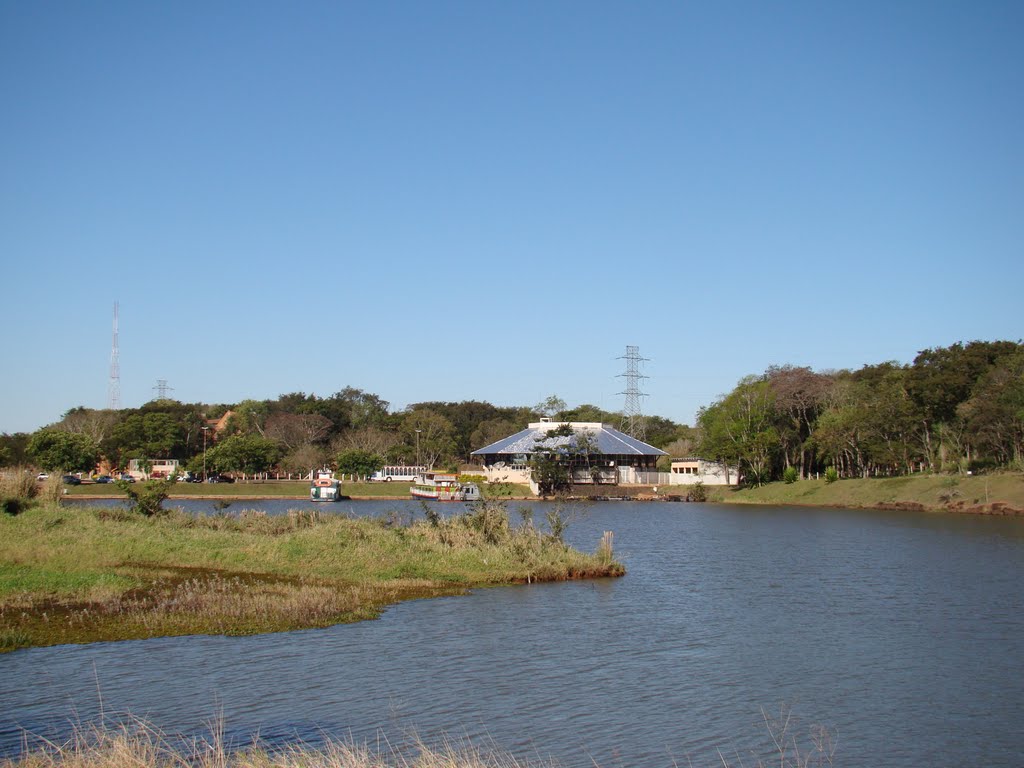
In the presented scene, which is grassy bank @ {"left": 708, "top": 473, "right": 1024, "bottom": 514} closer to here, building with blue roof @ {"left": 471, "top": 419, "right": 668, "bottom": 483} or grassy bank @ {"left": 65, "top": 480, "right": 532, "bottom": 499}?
building with blue roof @ {"left": 471, "top": 419, "right": 668, "bottom": 483}

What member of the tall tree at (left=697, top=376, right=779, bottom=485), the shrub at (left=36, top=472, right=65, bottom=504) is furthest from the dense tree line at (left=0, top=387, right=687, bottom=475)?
the shrub at (left=36, top=472, right=65, bottom=504)

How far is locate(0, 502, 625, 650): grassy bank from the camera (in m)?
23.1

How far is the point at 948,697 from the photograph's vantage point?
18297 millimetres

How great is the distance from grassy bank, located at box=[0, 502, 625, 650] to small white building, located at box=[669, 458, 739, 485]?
6972 centimetres

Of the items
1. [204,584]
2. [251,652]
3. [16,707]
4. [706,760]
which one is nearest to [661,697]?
[706,760]

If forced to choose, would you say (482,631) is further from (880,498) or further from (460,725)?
(880,498)

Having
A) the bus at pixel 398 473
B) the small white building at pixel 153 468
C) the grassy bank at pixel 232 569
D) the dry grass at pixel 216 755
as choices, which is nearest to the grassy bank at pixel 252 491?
the small white building at pixel 153 468

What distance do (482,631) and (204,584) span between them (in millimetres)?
8714

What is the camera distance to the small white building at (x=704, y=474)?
10188cm

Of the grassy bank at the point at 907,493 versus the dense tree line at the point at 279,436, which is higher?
the dense tree line at the point at 279,436

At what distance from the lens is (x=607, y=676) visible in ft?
64.2

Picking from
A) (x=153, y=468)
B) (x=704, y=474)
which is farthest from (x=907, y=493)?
(x=153, y=468)

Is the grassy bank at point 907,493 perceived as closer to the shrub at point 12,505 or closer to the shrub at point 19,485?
the shrub at point 19,485

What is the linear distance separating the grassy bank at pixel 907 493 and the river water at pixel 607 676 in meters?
39.7
